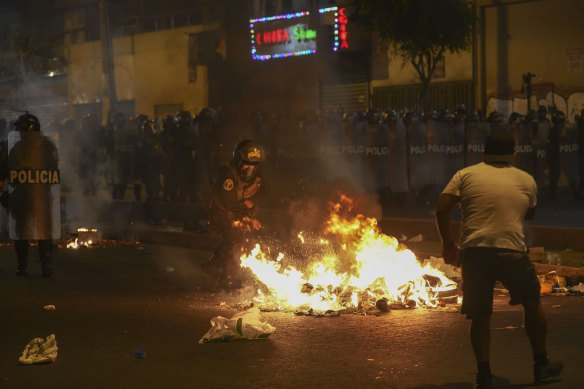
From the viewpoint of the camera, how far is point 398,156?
1628 centimetres

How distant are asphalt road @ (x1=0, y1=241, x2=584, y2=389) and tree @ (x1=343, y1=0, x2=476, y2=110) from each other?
12.5 metres

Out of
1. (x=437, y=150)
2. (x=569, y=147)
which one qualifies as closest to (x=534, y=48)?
(x=569, y=147)

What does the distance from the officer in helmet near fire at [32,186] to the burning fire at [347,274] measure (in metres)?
2.66

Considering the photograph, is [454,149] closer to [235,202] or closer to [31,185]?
[235,202]

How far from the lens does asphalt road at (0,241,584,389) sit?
215 inches

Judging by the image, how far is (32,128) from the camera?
32.3 feet

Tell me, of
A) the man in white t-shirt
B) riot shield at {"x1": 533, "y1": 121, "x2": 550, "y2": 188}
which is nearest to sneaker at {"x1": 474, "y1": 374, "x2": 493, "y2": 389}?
the man in white t-shirt

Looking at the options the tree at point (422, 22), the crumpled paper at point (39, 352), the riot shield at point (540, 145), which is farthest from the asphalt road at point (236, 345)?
the tree at point (422, 22)

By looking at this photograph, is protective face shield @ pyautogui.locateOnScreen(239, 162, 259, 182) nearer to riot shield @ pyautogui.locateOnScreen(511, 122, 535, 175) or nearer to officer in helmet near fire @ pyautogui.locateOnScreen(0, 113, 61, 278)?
officer in helmet near fire @ pyautogui.locateOnScreen(0, 113, 61, 278)

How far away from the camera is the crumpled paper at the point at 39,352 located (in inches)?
234

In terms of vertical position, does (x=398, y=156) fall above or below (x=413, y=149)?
below

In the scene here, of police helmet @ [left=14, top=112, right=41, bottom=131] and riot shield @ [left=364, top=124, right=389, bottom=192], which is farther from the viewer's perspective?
riot shield @ [left=364, top=124, right=389, bottom=192]

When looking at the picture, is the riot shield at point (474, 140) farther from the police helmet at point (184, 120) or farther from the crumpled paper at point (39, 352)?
the crumpled paper at point (39, 352)

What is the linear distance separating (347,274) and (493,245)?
11.3 feet
